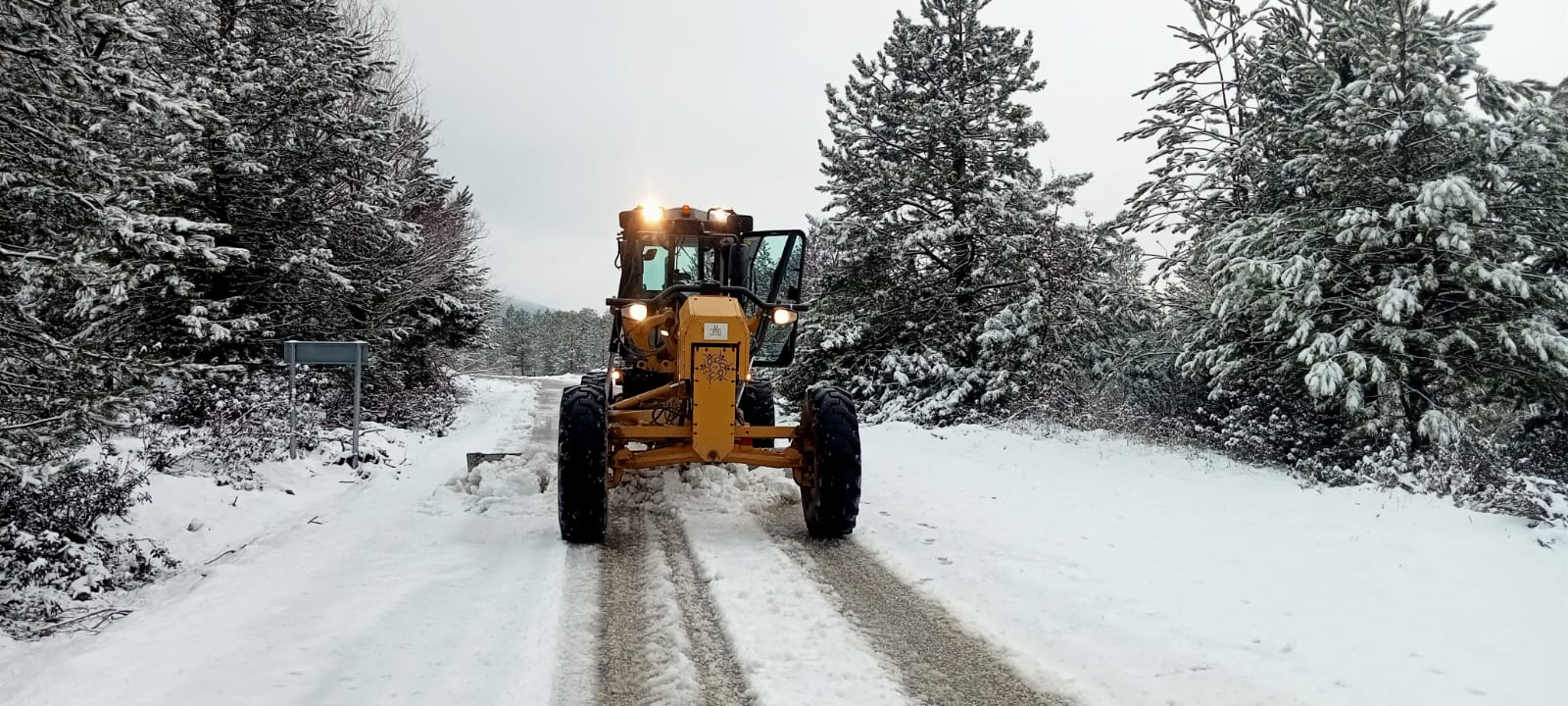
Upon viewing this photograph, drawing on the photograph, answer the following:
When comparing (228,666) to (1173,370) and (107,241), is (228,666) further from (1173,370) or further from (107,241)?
(1173,370)

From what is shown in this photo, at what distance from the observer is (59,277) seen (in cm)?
567

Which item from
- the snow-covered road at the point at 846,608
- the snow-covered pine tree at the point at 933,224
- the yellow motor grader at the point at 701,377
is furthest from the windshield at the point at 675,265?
the snow-covered pine tree at the point at 933,224

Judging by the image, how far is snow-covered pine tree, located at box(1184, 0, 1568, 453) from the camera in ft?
26.6

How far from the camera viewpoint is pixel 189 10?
1175cm

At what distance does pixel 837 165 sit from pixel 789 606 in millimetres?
13302

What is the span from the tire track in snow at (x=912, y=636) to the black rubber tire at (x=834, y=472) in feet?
0.62

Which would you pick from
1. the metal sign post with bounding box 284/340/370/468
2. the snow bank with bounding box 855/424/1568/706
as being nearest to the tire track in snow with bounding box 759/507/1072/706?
the snow bank with bounding box 855/424/1568/706

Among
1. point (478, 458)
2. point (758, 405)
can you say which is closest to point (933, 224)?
point (758, 405)

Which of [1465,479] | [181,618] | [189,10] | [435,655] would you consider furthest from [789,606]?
[189,10]

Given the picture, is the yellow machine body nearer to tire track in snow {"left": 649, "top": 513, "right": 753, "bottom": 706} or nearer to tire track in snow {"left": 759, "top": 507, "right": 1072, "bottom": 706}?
tire track in snow {"left": 649, "top": 513, "right": 753, "bottom": 706}

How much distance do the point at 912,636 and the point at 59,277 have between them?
20.0ft

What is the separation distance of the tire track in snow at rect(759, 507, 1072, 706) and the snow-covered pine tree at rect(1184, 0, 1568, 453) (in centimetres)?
573

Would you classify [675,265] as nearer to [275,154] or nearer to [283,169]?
[275,154]

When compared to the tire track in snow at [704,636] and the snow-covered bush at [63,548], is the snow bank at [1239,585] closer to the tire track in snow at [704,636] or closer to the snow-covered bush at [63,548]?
the tire track in snow at [704,636]
